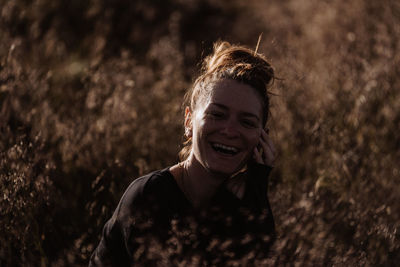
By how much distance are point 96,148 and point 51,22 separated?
293 cm

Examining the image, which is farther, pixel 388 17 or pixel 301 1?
pixel 301 1

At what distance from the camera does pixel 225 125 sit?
1.87 metres

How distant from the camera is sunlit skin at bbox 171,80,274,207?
1.87 m

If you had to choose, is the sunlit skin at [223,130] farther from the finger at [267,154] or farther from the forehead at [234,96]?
the finger at [267,154]

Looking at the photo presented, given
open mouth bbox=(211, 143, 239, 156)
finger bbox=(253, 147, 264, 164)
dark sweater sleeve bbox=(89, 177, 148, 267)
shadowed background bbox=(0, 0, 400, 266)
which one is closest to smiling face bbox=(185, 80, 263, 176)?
open mouth bbox=(211, 143, 239, 156)

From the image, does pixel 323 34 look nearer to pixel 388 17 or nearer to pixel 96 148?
pixel 388 17

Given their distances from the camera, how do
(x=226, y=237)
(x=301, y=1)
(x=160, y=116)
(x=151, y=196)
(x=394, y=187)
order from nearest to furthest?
(x=151, y=196), (x=226, y=237), (x=394, y=187), (x=160, y=116), (x=301, y=1)

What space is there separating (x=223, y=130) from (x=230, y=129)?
0.11ft

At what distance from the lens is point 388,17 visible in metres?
4.27

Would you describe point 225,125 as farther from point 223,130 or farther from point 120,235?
point 120,235

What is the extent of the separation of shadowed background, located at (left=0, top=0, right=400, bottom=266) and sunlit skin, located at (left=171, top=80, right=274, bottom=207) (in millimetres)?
434

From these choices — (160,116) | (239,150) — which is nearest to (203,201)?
(239,150)

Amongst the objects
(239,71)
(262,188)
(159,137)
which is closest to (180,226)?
(262,188)

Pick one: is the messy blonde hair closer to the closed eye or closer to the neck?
the closed eye
